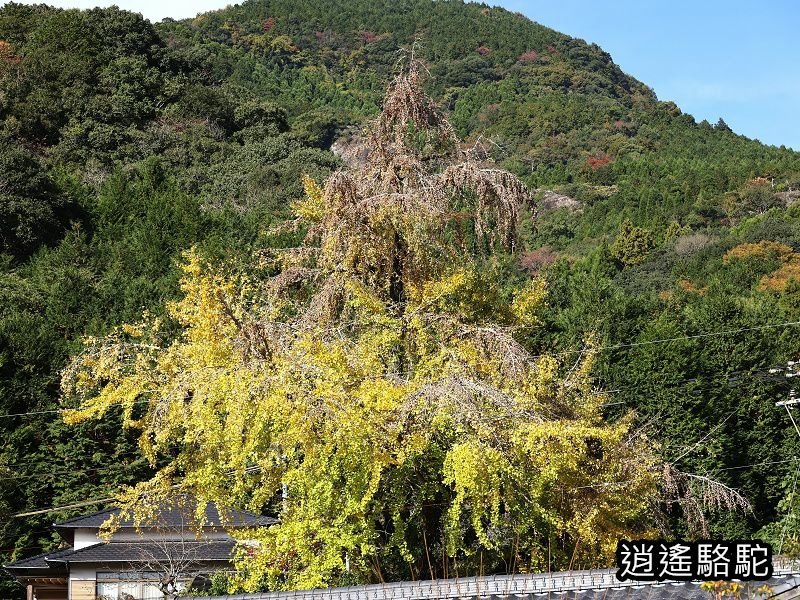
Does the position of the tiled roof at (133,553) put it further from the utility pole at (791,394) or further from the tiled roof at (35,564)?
the utility pole at (791,394)

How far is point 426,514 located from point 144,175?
2821 cm

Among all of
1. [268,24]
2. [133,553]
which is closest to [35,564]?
[133,553]

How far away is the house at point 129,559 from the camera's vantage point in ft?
48.9

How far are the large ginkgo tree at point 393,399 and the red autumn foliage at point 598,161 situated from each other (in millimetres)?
46054

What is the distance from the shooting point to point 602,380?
2289 cm

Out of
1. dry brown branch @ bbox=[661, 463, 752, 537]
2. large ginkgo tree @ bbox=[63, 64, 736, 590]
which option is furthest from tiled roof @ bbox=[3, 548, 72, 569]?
dry brown branch @ bbox=[661, 463, 752, 537]

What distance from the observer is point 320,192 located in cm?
1318

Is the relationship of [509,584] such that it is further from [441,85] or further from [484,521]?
[441,85]

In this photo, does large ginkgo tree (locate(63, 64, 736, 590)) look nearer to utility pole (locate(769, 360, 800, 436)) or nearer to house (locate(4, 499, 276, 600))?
utility pole (locate(769, 360, 800, 436))

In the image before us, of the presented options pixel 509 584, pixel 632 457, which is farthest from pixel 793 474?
pixel 509 584

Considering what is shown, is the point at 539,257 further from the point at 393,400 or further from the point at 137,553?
the point at 393,400

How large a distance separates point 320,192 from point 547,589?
7.93 meters

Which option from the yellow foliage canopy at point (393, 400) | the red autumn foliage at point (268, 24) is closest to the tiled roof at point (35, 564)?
the yellow foliage canopy at point (393, 400)

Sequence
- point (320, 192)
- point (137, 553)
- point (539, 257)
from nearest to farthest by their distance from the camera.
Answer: point (320, 192)
point (137, 553)
point (539, 257)
